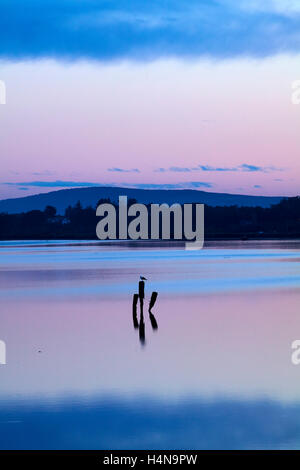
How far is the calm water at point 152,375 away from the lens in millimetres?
11484

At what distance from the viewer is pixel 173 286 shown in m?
39.3

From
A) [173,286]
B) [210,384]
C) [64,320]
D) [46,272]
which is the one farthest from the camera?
[46,272]

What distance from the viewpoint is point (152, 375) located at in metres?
15.6

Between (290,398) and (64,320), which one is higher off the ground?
(64,320)

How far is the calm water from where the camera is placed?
11.5m

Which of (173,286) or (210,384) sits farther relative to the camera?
(173,286)

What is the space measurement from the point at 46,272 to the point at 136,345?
34875 mm

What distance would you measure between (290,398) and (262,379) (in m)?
1.58

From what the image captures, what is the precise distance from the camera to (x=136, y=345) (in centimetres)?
1953

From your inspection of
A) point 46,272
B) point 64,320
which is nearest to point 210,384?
point 64,320
